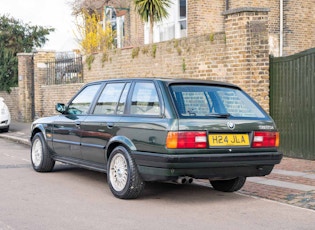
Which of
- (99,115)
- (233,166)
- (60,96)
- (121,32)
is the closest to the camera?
(233,166)

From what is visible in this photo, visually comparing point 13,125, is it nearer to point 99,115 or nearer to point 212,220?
point 99,115

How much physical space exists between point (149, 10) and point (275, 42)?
543cm

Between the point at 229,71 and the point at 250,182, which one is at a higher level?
the point at 229,71

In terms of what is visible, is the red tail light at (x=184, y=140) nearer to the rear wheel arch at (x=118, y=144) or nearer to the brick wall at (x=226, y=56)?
the rear wheel arch at (x=118, y=144)

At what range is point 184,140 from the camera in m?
6.35

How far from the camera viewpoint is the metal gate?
10.8 metres

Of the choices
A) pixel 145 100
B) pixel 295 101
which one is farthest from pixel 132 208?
pixel 295 101

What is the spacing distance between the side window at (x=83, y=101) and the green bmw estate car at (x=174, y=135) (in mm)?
187

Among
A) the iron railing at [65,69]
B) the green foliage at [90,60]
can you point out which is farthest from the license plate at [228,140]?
the iron railing at [65,69]

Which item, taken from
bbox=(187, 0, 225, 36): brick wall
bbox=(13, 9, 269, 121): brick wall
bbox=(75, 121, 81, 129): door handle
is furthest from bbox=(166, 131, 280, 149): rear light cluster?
bbox=(187, 0, 225, 36): brick wall

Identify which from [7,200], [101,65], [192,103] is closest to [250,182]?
[192,103]

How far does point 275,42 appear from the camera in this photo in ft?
68.1

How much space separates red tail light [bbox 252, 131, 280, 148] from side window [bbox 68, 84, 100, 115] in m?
2.69

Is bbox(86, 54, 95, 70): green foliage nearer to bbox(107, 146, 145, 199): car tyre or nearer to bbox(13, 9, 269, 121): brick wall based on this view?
bbox(13, 9, 269, 121): brick wall
